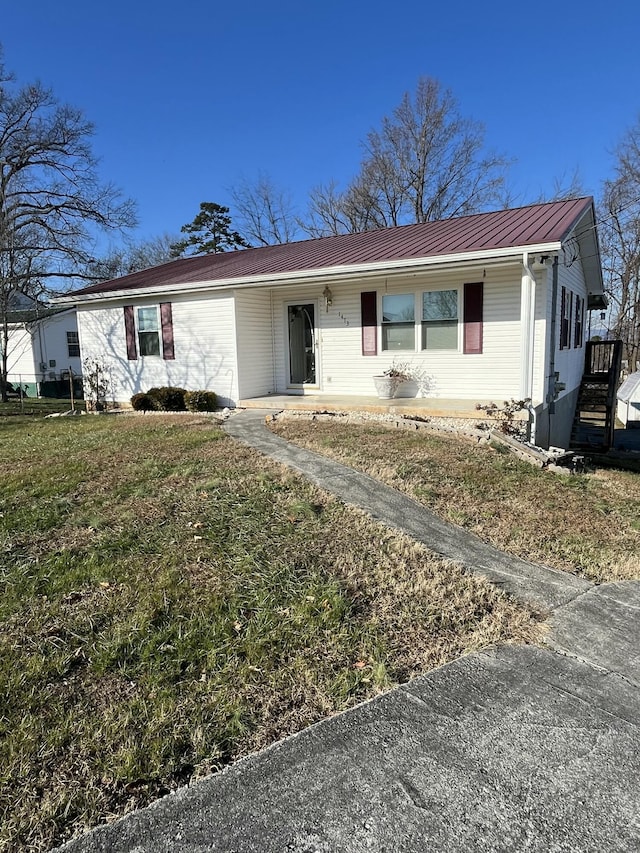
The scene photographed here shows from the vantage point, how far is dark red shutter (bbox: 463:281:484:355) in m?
9.69

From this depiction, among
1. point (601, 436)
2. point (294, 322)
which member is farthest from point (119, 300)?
point (601, 436)

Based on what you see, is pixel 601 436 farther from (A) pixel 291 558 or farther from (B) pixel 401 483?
(A) pixel 291 558

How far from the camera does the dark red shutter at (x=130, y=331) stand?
42.4ft

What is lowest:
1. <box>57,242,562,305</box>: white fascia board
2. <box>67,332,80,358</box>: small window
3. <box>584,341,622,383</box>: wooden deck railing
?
<box>584,341,622,383</box>: wooden deck railing

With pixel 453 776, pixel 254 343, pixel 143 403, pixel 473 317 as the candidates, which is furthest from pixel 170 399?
pixel 453 776

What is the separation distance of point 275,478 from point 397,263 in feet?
17.1

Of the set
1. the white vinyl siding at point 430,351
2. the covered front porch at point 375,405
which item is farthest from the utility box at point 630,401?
the covered front porch at point 375,405

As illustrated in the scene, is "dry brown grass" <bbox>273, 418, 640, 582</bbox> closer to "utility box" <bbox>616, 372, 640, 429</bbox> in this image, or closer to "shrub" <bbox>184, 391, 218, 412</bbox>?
"shrub" <bbox>184, 391, 218, 412</bbox>

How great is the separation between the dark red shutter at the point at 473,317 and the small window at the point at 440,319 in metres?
0.22

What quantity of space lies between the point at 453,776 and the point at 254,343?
10447mm

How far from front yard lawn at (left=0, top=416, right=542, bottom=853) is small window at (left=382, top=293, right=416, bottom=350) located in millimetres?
6032

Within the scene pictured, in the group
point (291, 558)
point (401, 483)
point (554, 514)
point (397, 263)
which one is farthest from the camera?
point (397, 263)

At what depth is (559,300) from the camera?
34.3 ft

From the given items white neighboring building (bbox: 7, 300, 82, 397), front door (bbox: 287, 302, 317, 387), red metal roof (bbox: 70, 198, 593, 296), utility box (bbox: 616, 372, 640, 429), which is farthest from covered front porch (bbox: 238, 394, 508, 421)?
white neighboring building (bbox: 7, 300, 82, 397)
